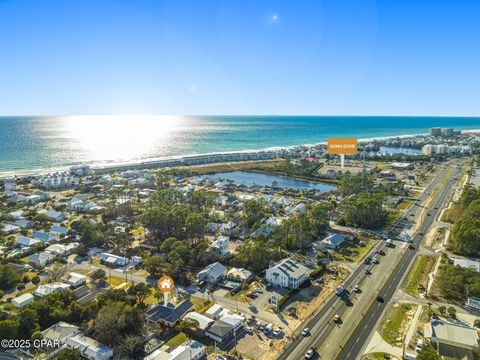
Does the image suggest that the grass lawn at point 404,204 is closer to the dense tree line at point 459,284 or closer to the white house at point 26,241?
the dense tree line at point 459,284

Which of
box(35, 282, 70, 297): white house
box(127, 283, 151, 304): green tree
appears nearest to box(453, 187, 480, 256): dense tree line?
box(127, 283, 151, 304): green tree

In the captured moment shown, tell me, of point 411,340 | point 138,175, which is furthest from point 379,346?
point 138,175

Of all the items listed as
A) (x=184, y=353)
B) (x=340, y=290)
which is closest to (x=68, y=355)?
(x=184, y=353)

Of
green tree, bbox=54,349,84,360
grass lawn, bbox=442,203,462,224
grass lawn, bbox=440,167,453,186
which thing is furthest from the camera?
grass lawn, bbox=440,167,453,186

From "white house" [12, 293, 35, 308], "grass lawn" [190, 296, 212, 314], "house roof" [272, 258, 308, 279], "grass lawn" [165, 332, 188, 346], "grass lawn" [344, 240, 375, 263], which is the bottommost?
"grass lawn" [190, 296, 212, 314]

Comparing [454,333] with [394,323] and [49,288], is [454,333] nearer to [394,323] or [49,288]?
[394,323]

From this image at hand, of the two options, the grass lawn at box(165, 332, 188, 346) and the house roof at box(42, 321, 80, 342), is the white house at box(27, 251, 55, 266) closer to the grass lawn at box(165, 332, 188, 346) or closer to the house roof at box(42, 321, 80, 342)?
the house roof at box(42, 321, 80, 342)
